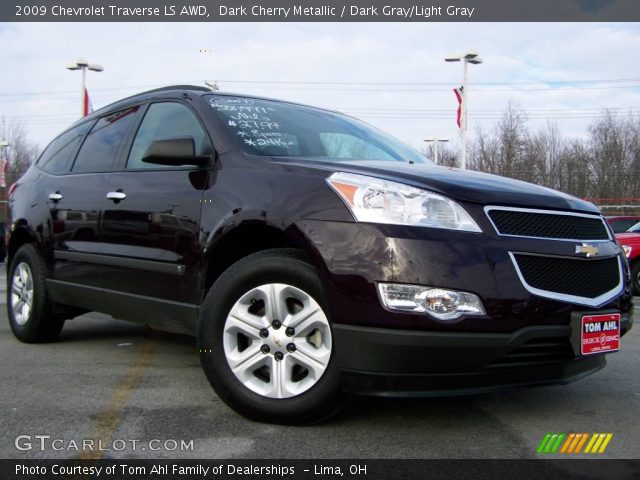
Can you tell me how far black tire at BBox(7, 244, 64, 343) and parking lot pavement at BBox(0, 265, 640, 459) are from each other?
61 centimetres

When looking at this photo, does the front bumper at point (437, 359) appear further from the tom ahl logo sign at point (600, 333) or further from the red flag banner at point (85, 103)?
the red flag banner at point (85, 103)

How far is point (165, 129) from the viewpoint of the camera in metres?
4.10

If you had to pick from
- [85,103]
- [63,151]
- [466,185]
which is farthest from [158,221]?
[85,103]

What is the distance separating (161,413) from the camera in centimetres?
321

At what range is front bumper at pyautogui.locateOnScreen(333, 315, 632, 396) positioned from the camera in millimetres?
2623

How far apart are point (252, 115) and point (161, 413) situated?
69.9 inches

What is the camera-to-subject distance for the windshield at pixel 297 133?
3600 millimetres

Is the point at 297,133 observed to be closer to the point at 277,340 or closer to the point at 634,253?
the point at 277,340

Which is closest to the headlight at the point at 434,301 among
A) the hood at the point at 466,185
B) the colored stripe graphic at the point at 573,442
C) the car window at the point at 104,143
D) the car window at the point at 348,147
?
the hood at the point at 466,185

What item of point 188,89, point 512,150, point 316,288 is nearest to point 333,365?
point 316,288

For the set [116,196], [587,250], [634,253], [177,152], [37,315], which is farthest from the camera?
[634,253]

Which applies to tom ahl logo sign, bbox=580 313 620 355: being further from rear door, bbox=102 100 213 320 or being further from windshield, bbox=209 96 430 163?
rear door, bbox=102 100 213 320

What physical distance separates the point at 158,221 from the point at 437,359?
1.84 m

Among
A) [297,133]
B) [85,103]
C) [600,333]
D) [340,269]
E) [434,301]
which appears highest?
[85,103]
